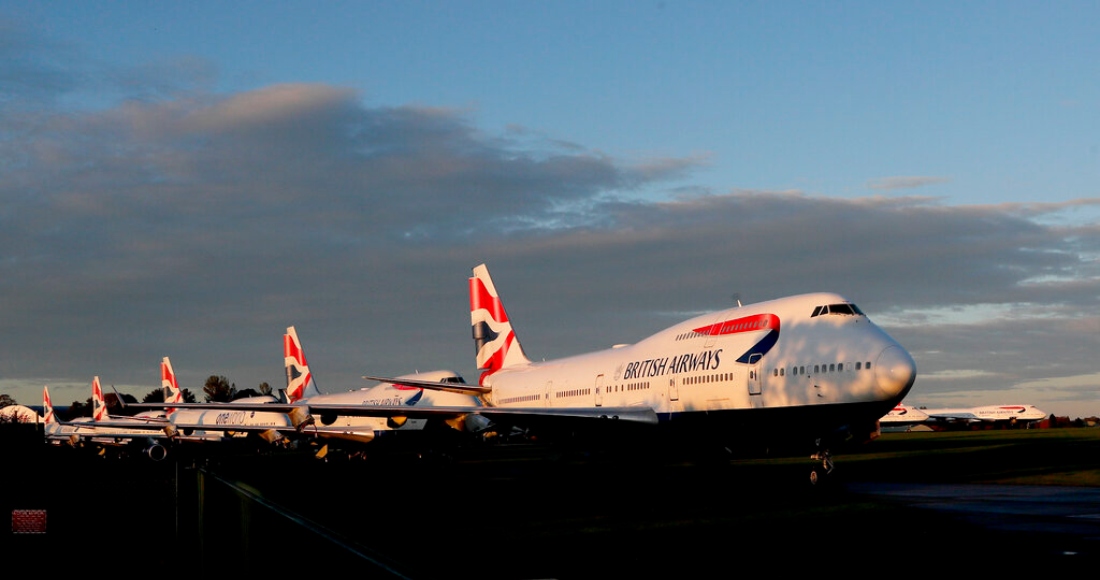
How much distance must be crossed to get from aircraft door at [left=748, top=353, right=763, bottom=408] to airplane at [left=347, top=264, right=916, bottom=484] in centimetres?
3

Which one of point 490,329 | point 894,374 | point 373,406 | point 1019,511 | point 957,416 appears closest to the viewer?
point 1019,511

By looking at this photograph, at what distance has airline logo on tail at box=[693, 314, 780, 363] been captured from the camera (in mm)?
27733

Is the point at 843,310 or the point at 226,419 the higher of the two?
the point at 843,310

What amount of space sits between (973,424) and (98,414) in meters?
121

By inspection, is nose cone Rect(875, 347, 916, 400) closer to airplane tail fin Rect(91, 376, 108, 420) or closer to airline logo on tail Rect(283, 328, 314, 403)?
airline logo on tail Rect(283, 328, 314, 403)

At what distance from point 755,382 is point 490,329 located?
27.5m

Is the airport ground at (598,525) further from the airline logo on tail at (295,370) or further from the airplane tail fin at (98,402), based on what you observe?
the airplane tail fin at (98,402)

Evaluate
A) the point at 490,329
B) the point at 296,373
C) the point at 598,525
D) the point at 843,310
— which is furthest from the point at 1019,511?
the point at 296,373

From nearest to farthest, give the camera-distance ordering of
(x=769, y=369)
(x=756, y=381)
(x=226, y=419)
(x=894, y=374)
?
(x=894, y=374)
(x=769, y=369)
(x=756, y=381)
(x=226, y=419)

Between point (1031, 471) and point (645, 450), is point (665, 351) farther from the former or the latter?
point (1031, 471)

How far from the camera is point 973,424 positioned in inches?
6024

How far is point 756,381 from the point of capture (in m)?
27.4
